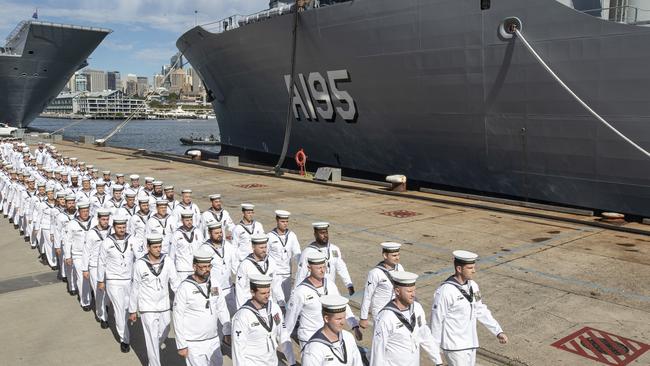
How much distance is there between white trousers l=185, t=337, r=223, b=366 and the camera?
5418 mm

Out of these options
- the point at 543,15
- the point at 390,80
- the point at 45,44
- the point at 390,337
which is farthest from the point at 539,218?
the point at 45,44

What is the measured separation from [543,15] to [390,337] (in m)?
12.1

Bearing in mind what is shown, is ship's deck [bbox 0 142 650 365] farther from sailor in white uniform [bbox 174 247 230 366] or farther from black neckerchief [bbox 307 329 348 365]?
black neckerchief [bbox 307 329 348 365]

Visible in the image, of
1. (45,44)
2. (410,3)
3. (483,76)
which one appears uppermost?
(45,44)

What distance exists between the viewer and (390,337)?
456cm

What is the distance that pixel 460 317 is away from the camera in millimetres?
5246

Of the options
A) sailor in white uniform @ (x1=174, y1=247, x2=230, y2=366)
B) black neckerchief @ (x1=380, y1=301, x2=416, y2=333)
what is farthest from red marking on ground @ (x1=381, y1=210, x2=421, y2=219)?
black neckerchief @ (x1=380, y1=301, x2=416, y2=333)

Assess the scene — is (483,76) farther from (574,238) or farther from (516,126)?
(574,238)

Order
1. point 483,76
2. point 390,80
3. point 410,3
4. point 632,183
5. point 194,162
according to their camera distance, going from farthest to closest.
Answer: point 194,162 < point 390,80 < point 410,3 < point 483,76 < point 632,183

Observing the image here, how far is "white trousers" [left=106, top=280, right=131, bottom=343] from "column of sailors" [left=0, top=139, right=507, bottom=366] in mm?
16

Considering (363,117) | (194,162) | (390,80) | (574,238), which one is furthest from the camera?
(194,162)

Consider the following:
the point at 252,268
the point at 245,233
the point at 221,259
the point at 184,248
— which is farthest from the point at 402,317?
the point at 184,248

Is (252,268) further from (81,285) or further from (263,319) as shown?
(81,285)

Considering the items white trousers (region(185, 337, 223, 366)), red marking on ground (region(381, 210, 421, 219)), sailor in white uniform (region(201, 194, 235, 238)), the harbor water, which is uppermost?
the harbor water
